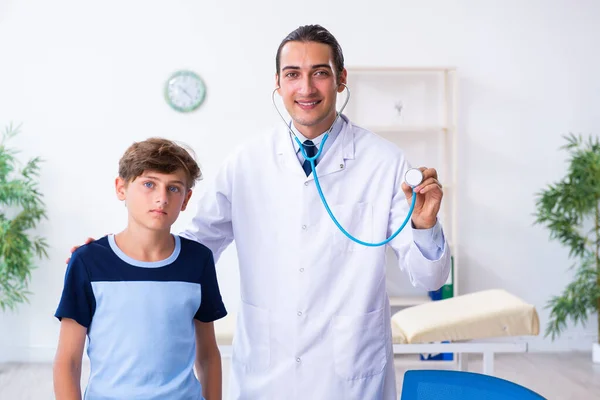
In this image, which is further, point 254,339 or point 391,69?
point 391,69

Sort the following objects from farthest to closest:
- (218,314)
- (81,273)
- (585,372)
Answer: (585,372)
(218,314)
(81,273)

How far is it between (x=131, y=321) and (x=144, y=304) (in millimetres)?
35

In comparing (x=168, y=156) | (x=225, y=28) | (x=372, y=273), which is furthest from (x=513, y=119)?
(x=168, y=156)

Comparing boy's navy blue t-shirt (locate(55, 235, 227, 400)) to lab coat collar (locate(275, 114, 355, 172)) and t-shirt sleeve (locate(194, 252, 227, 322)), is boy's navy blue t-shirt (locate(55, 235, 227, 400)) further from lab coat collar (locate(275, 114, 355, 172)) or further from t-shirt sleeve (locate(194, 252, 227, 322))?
lab coat collar (locate(275, 114, 355, 172))

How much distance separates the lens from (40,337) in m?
4.39

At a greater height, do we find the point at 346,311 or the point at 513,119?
the point at 513,119

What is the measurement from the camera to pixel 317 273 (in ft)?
5.32

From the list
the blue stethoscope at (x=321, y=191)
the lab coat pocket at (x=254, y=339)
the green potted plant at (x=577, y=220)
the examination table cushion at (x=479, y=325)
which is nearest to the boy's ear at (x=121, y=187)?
the blue stethoscope at (x=321, y=191)

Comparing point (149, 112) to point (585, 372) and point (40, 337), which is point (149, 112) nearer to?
point (40, 337)

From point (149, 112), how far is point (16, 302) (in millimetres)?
1396

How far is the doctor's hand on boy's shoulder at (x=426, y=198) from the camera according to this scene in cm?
138

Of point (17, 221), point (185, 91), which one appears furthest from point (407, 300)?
point (17, 221)

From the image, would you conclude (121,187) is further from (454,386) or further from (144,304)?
(454,386)

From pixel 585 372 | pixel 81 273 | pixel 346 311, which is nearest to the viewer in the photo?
pixel 81 273
